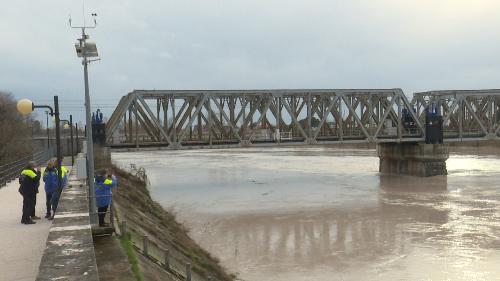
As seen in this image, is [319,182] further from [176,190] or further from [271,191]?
[176,190]

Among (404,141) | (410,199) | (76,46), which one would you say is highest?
(76,46)

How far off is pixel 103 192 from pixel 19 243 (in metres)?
2.40

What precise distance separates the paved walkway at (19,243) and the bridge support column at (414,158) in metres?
48.1

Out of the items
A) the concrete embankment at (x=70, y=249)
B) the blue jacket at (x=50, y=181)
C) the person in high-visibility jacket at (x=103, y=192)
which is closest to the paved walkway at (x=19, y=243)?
the concrete embankment at (x=70, y=249)

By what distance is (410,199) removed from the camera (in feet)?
130

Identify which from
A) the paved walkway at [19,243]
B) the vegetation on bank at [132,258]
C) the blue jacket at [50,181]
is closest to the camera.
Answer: the paved walkway at [19,243]

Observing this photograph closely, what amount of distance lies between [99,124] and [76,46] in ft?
110

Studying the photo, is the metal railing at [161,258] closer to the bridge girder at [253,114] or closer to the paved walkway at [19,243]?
the paved walkway at [19,243]

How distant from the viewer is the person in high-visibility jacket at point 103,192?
39.8 ft

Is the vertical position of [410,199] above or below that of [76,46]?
below

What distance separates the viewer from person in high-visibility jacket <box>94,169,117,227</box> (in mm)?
12123

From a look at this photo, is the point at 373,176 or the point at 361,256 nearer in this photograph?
the point at 361,256

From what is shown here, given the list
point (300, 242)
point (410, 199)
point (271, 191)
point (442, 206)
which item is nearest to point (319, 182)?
point (271, 191)

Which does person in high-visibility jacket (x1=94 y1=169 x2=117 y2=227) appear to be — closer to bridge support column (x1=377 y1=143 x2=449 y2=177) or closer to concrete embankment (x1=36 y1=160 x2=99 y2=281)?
concrete embankment (x1=36 y1=160 x2=99 y2=281)
